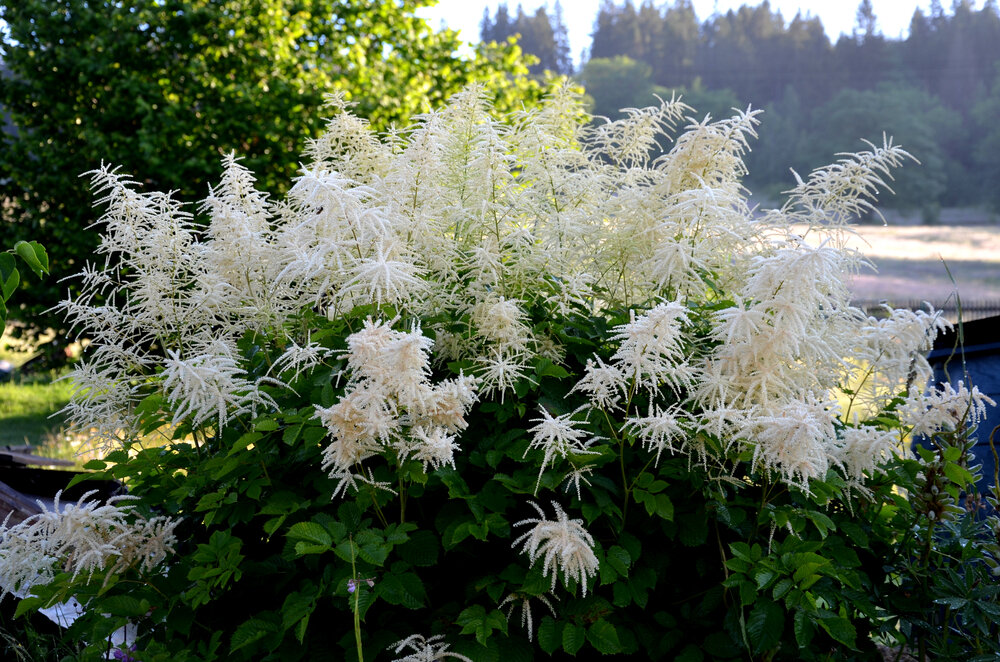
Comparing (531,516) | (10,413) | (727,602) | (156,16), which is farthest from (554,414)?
(10,413)

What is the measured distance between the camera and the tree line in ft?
59.9

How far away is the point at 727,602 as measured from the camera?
190 cm

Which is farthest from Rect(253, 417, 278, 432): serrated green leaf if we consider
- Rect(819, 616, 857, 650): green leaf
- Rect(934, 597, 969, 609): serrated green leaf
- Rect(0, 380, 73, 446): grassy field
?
Rect(0, 380, 73, 446): grassy field

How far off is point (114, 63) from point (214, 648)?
749cm

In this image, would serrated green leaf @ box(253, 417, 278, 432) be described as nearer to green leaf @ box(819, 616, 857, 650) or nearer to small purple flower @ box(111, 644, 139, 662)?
small purple flower @ box(111, 644, 139, 662)

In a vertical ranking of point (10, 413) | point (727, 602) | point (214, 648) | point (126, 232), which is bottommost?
point (10, 413)

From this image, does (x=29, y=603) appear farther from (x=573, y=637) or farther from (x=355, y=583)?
(x=573, y=637)

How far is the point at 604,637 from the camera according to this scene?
1.71 meters

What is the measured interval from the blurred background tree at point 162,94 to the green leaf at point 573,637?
6.16 meters

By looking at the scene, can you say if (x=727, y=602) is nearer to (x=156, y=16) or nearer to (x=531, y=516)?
(x=531, y=516)

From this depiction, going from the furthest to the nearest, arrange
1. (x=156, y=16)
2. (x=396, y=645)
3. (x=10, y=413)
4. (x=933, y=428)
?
1. (x=10, y=413)
2. (x=156, y=16)
3. (x=933, y=428)
4. (x=396, y=645)

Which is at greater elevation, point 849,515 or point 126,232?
point 126,232

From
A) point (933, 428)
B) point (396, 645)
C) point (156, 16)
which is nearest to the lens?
point (396, 645)

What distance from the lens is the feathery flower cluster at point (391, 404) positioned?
1.55 metres
